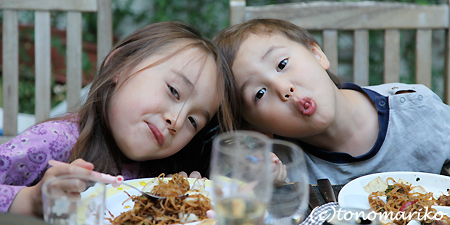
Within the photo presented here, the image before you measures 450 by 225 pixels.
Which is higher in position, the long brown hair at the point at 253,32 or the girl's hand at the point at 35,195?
the long brown hair at the point at 253,32

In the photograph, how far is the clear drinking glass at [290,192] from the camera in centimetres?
55

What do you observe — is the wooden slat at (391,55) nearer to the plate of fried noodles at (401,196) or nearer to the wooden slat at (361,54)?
the wooden slat at (361,54)

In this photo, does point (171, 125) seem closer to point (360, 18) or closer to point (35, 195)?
point (35, 195)

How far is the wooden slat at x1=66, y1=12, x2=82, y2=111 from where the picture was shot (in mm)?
1633

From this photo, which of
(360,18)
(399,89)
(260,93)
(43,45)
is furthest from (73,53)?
(399,89)

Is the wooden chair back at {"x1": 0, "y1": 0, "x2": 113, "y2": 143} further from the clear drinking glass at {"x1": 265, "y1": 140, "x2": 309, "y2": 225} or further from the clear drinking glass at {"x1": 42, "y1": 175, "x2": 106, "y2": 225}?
the clear drinking glass at {"x1": 265, "y1": 140, "x2": 309, "y2": 225}

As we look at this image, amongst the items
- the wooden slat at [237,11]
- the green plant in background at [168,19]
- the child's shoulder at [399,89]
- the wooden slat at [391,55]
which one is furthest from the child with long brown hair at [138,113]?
the green plant in background at [168,19]

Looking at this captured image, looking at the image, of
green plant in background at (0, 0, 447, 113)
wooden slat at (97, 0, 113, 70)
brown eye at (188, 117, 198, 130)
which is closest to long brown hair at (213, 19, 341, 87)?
brown eye at (188, 117, 198, 130)

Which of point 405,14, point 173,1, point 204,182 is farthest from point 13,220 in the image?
point 173,1

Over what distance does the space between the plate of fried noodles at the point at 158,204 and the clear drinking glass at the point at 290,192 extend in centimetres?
25

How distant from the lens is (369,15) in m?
1.65

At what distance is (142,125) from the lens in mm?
1042

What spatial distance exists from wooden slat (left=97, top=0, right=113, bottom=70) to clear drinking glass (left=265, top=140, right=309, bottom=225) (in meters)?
1.25

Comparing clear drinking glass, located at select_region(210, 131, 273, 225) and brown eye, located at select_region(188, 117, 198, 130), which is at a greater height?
clear drinking glass, located at select_region(210, 131, 273, 225)
